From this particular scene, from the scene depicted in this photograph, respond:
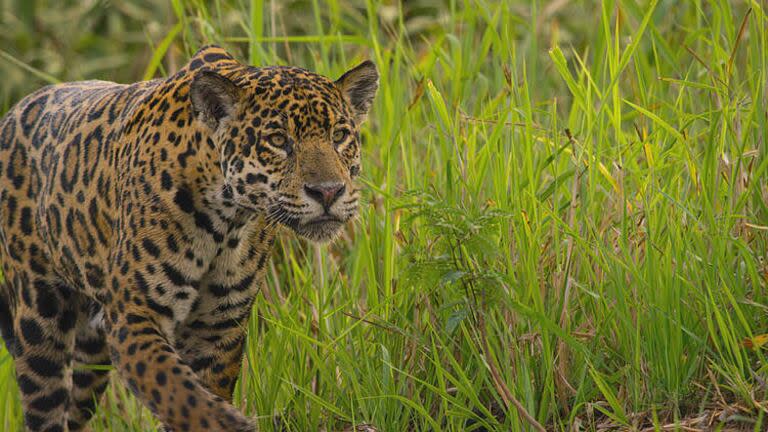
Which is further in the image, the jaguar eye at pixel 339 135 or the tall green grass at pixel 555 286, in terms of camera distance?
the jaguar eye at pixel 339 135

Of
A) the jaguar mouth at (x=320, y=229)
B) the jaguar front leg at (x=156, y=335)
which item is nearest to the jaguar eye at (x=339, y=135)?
the jaguar mouth at (x=320, y=229)

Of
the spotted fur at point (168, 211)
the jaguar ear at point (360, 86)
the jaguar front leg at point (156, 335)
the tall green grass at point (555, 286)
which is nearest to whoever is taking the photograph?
the tall green grass at point (555, 286)

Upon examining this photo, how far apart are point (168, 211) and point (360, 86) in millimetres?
859

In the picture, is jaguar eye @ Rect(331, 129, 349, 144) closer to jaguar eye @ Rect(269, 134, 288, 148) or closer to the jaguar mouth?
jaguar eye @ Rect(269, 134, 288, 148)

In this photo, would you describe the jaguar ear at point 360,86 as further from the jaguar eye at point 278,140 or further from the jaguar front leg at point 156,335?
the jaguar front leg at point 156,335

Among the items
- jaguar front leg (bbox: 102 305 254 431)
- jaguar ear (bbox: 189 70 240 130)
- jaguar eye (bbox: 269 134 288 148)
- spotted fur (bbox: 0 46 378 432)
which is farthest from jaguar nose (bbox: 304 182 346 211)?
jaguar front leg (bbox: 102 305 254 431)

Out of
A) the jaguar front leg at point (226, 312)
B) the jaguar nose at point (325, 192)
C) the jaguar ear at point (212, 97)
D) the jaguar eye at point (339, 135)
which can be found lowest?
the jaguar front leg at point (226, 312)

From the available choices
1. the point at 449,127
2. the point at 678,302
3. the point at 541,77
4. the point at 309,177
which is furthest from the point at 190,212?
the point at 541,77

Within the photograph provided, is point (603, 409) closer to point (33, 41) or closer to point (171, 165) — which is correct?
point (171, 165)

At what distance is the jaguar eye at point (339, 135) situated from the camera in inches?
166

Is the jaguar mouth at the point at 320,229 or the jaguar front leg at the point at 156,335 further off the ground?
the jaguar mouth at the point at 320,229

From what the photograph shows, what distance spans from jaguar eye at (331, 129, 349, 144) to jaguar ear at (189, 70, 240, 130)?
0.37 metres

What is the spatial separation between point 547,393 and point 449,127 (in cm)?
122

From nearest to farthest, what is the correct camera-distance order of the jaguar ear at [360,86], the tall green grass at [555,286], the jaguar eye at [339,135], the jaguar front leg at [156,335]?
the tall green grass at [555,286]
the jaguar front leg at [156,335]
the jaguar eye at [339,135]
the jaguar ear at [360,86]
